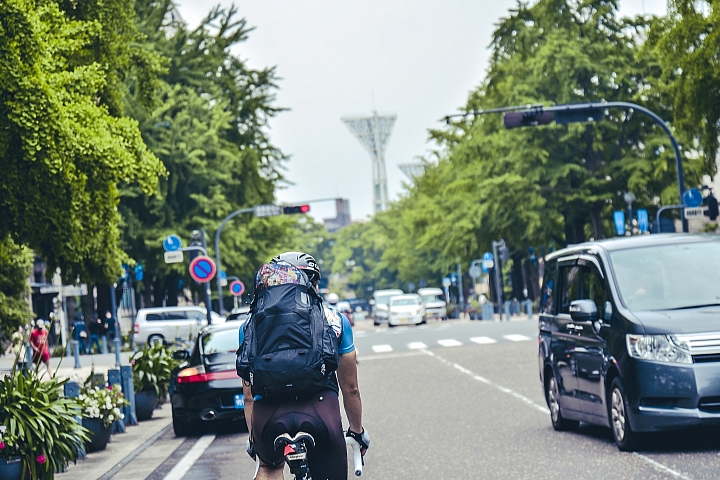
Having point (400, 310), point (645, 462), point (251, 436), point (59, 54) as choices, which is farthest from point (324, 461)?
point (400, 310)

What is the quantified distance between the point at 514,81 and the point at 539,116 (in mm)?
25200

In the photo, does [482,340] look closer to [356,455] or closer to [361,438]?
[361,438]

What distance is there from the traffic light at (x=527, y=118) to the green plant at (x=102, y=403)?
45.7 ft

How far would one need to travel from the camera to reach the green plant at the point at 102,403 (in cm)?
1369

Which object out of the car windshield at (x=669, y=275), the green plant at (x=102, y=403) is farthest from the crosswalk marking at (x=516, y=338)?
the car windshield at (x=669, y=275)

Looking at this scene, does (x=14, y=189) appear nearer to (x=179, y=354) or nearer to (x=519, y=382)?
(x=179, y=354)

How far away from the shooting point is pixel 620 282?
451 inches

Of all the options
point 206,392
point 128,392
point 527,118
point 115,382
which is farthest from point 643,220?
point 206,392

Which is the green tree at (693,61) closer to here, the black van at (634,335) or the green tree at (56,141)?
the green tree at (56,141)

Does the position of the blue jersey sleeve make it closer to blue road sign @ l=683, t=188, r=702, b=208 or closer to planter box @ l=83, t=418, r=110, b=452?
planter box @ l=83, t=418, r=110, b=452

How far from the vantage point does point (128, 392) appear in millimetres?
16859

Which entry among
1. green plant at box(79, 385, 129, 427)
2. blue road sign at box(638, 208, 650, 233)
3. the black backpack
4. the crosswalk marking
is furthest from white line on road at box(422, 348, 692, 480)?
blue road sign at box(638, 208, 650, 233)

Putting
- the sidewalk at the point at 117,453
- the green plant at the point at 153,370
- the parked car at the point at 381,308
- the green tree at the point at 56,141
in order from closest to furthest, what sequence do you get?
the sidewalk at the point at 117,453
the green plant at the point at 153,370
the green tree at the point at 56,141
the parked car at the point at 381,308

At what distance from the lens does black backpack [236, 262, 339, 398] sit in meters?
5.39
